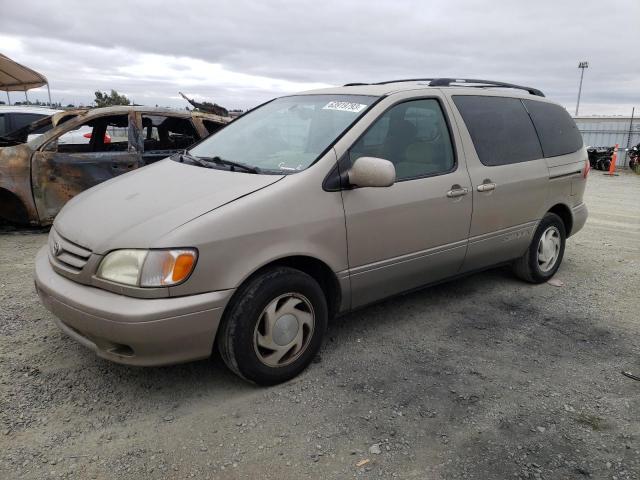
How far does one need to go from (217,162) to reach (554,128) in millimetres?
3108

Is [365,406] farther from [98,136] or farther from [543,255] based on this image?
[98,136]

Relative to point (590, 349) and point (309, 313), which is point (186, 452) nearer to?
point (309, 313)

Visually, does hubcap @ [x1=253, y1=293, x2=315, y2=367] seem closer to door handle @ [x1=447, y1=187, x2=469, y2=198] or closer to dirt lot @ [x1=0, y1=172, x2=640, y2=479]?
dirt lot @ [x1=0, y1=172, x2=640, y2=479]

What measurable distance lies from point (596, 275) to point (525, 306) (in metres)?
1.38

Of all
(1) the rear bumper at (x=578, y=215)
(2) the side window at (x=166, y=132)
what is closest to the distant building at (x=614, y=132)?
(1) the rear bumper at (x=578, y=215)

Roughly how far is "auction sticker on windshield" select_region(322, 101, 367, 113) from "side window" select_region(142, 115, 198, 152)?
374cm

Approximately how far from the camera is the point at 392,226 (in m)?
3.24

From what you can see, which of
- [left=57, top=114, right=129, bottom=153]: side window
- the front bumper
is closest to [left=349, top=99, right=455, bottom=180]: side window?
the front bumper

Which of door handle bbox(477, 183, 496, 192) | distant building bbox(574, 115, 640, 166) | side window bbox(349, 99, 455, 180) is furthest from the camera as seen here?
distant building bbox(574, 115, 640, 166)

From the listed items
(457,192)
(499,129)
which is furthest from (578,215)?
(457,192)

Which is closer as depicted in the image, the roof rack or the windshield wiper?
the windshield wiper

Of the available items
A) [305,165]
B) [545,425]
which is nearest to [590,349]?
[545,425]

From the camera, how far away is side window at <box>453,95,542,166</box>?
3.83 m

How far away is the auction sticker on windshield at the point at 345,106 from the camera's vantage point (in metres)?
3.29
